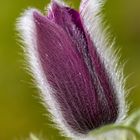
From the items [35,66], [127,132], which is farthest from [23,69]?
[35,66]

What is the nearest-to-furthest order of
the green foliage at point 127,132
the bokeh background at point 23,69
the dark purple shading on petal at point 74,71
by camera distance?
1. the dark purple shading on petal at point 74,71
2. the green foliage at point 127,132
3. the bokeh background at point 23,69

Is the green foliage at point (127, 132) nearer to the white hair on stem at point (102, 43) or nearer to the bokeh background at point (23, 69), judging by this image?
the white hair on stem at point (102, 43)

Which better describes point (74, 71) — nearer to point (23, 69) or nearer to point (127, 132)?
point (127, 132)

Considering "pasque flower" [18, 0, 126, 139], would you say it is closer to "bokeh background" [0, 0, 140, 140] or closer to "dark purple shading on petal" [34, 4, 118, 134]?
"dark purple shading on petal" [34, 4, 118, 134]

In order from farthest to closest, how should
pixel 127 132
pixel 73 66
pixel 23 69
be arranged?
pixel 23 69 → pixel 127 132 → pixel 73 66

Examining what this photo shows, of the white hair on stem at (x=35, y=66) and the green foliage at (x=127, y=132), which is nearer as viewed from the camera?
the white hair on stem at (x=35, y=66)

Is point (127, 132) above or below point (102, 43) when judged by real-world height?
below

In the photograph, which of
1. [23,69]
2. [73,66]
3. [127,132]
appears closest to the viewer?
[73,66]

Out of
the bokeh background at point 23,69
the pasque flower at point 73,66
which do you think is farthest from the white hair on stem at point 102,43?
the bokeh background at point 23,69
